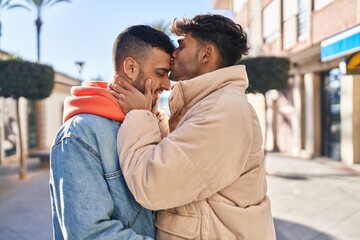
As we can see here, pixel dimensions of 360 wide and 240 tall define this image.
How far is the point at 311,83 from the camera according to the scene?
13500mm

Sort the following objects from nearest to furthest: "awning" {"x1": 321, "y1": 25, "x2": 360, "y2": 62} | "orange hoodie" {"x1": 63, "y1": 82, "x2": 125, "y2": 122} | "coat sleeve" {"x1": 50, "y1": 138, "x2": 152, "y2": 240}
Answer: "coat sleeve" {"x1": 50, "y1": 138, "x2": 152, "y2": 240}
"orange hoodie" {"x1": 63, "y1": 82, "x2": 125, "y2": 122}
"awning" {"x1": 321, "y1": 25, "x2": 360, "y2": 62}

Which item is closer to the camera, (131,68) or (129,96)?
(129,96)

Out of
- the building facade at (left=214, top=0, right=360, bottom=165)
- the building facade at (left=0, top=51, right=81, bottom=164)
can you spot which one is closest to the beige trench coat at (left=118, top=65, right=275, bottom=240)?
the building facade at (left=214, top=0, right=360, bottom=165)

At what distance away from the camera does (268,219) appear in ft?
5.40

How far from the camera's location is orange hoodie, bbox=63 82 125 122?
1.48m

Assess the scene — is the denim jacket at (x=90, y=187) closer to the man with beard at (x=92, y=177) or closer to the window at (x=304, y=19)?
the man with beard at (x=92, y=177)

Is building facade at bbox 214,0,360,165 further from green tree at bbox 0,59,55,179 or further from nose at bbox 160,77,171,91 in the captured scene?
green tree at bbox 0,59,55,179

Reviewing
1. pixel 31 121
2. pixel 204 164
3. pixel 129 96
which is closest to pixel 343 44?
pixel 129 96

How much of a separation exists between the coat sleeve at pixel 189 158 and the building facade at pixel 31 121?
46.1 ft

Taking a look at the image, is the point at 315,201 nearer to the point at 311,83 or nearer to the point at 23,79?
the point at 311,83

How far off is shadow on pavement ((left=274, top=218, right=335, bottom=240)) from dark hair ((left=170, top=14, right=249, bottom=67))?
4.12m

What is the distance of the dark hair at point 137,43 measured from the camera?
1.68 m

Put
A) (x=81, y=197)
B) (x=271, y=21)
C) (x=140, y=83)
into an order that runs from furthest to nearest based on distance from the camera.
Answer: (x=271, y=21) → (x=140, y=83) → (x=81, y=197)

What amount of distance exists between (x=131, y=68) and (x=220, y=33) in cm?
45
